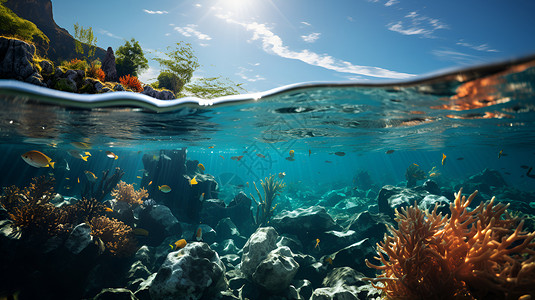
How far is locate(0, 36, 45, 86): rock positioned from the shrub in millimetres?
2471

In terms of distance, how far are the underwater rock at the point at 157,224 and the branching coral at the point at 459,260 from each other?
Result: 37.3ft

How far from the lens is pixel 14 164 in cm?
2666

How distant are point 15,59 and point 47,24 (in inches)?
626

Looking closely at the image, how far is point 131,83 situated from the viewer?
8555mm

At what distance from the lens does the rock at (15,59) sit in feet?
19.7

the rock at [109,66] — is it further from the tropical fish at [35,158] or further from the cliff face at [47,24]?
the cliff face at [47,24]

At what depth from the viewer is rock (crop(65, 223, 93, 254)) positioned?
7902 mm

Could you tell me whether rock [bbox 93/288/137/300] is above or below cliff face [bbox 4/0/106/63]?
below

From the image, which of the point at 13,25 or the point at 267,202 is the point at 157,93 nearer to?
the point at 13,25

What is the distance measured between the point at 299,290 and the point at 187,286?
382 centimetres

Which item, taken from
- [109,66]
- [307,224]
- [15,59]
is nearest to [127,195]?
[109,66]

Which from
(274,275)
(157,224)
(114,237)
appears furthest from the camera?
(157,224)

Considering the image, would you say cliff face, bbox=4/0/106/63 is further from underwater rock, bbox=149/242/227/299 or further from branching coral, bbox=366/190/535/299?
branching coral, bbox=366/190/535/299

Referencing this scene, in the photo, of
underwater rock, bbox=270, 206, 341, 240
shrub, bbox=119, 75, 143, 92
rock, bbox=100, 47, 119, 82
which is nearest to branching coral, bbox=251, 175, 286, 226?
underwater rock, bbox=270, 206, 341, 240
